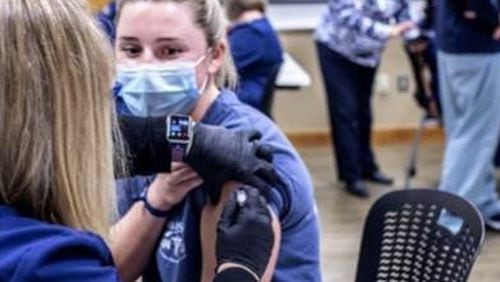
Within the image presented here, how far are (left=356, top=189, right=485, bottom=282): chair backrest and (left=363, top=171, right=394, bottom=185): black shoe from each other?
3018 mm

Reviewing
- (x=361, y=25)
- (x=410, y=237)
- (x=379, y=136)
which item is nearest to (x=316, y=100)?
(x=379, y=136)

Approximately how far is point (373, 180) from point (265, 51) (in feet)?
4.91

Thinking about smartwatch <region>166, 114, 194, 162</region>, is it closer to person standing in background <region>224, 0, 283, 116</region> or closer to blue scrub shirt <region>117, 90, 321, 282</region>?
blue scrub shirt <region>117, 90, 321, 282</region>

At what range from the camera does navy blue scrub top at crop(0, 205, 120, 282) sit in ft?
3.01

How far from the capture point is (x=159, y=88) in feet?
5.54

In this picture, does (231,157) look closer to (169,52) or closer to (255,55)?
(169,52)

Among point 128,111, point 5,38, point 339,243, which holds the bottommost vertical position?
point 339,243

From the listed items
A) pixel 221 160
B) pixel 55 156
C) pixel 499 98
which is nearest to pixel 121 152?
pixel 221 160

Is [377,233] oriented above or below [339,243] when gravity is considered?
above

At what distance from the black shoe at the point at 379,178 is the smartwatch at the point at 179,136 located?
11.7 ft

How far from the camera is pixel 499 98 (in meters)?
3.70

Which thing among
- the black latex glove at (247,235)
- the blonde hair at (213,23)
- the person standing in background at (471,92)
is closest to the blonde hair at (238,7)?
the person standing in background at (471,92)

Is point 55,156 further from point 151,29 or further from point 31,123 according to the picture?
point 151,29

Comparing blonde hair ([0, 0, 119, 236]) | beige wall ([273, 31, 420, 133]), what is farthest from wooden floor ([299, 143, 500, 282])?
blonde hair ([0, 0, 119, 236])
